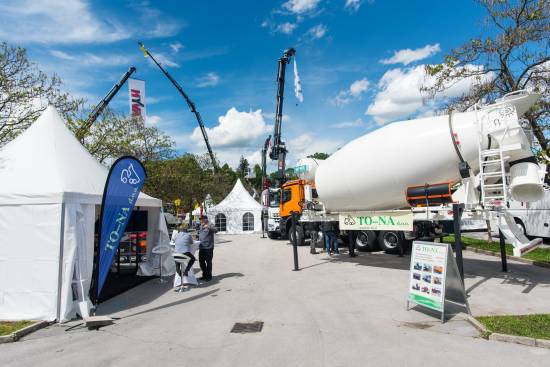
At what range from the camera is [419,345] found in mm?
5457

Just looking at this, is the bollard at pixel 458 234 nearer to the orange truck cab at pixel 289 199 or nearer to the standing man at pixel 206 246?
the standing man at pixel 206 246

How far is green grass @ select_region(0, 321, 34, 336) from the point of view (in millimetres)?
6630

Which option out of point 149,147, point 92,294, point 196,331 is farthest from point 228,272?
point 149,147

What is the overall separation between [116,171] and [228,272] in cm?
587

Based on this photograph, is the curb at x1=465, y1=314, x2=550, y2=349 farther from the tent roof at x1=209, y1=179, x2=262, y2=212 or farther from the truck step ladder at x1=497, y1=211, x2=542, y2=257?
the tent roof at x1=209, y1=179, x2=262, y2=212

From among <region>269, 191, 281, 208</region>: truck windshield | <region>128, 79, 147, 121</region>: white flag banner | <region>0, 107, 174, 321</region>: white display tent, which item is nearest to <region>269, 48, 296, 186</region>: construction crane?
<region>269, 191, 281, 208</region>: truck windshield

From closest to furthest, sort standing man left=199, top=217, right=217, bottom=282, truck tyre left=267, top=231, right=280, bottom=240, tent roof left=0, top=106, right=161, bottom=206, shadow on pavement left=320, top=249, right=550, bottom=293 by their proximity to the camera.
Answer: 1. tent roof left=0, top=106, right=161, bottom=206
2. shadow on pavement left=320, top=249, right=550, bottom=293
3. standing man left=199, top=217, right=217, bottom=282
4. truck tyre left=267, top=231, right=280, bottom=240

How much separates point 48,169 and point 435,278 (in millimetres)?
8394

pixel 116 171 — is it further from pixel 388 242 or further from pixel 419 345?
pixel 388 242

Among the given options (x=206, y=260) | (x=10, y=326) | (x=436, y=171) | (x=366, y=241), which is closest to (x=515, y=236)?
(x=436, y=171)

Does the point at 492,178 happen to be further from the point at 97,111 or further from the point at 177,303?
the point at 97,111

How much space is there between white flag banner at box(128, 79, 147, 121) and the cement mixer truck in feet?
62.5

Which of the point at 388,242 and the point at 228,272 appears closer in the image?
the point at 228,272

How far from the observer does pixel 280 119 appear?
30.1 metres
